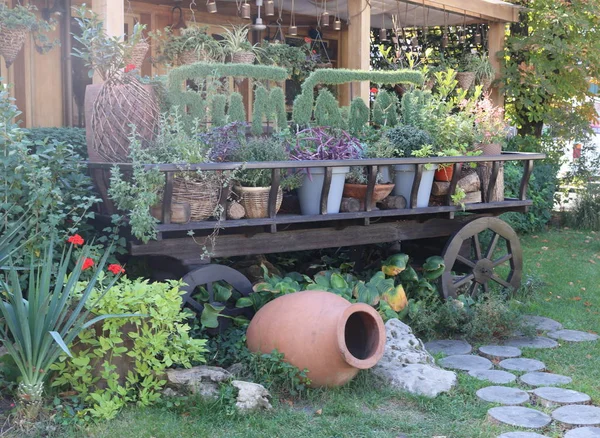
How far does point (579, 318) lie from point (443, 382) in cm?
227

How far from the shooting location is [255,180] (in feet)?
16.1

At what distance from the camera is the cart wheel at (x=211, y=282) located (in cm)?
478

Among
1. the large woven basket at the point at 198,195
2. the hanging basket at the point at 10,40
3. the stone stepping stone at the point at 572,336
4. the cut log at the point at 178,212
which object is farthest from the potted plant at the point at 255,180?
the hanging basket at the point at 10,40

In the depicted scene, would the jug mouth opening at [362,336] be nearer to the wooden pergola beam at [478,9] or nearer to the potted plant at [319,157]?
Result: the potted plant at [319,157]

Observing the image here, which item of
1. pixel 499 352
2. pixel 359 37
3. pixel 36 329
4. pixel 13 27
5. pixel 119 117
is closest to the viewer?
pixel 36 329

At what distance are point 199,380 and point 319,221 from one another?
67.1 inches

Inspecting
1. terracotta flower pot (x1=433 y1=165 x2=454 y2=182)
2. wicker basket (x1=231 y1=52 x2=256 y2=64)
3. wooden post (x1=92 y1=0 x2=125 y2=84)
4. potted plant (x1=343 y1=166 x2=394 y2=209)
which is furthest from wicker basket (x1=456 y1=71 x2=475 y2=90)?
wooden post (x1=92 y1=0 x2=125 y2=84)

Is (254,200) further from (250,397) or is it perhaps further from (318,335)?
(250,397)

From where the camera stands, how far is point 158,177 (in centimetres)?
436

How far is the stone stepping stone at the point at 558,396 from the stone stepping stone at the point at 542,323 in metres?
1.21

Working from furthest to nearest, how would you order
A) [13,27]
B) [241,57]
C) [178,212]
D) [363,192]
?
1. [241,57]
2. [13,27]
3. [363,192]
4. [178,212]

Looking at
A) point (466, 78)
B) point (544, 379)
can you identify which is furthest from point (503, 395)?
point (466, 78)

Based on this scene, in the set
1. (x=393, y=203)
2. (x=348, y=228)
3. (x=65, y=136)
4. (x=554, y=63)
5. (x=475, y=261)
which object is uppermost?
(x=554, y=63)

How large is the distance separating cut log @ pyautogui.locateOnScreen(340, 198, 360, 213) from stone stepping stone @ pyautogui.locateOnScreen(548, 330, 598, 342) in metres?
1.83
